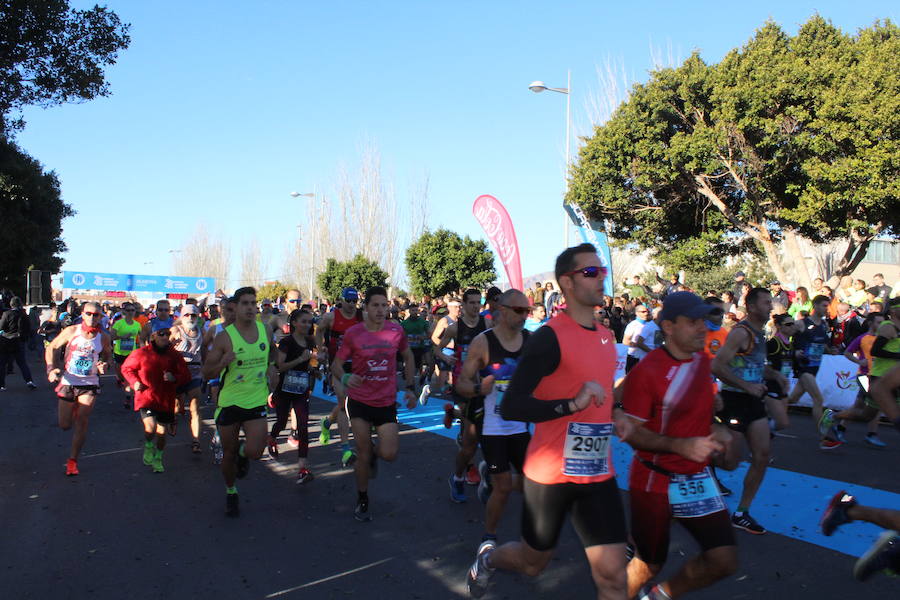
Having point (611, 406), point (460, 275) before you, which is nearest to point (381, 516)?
point (611, 406)

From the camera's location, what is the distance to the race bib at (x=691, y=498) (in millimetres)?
3379

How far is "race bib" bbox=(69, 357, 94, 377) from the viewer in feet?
25.7

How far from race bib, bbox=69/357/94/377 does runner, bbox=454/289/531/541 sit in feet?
14.8

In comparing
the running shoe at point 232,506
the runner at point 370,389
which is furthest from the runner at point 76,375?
the runner at point 370,389

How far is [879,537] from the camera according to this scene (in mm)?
3516

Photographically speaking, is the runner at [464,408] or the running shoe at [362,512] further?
the runner at [464,408]

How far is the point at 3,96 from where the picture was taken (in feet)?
54.1

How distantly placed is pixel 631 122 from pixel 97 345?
19.5m

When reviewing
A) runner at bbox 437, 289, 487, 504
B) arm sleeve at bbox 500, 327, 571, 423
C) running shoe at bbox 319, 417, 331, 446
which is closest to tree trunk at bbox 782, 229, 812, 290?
runner at bbox 437, 289, 487, 504

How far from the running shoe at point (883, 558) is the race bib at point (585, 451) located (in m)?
1.32

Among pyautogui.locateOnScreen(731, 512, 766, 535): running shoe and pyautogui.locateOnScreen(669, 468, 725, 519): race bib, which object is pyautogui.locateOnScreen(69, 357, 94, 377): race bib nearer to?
pyautogui.locateOnScreen(731, 512, 766, 535): running shoe

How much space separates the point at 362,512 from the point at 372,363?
123 centimetres

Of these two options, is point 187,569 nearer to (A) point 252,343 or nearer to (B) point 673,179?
(A) point 252,343

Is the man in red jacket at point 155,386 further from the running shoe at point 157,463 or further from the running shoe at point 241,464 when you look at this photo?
the running shoe at point 241,464
